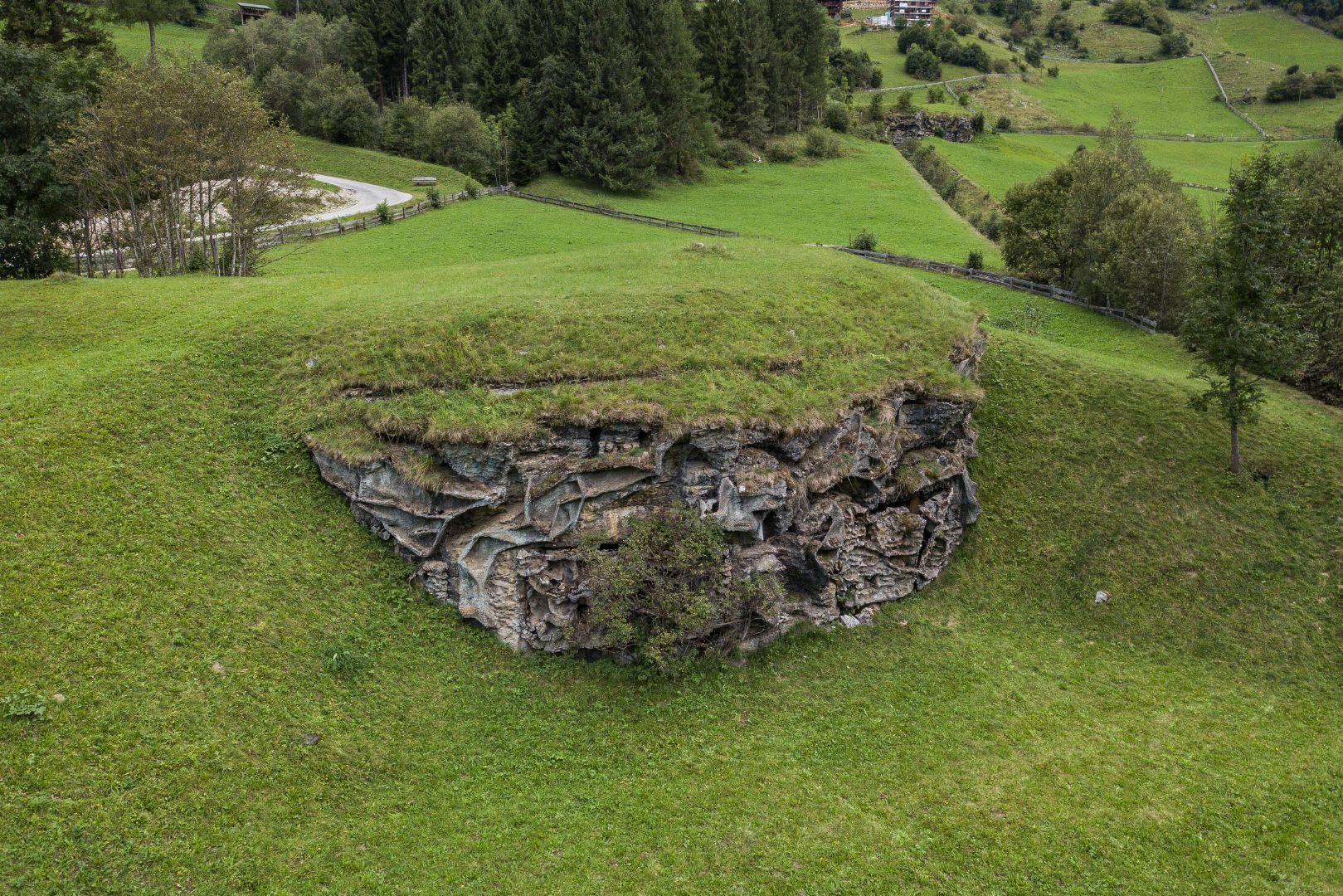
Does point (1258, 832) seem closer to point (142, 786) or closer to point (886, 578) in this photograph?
point (886, 578)

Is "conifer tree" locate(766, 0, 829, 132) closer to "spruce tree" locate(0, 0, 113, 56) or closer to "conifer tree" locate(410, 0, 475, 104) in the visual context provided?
"conifer tree" locate(410, 0, 475, 104)

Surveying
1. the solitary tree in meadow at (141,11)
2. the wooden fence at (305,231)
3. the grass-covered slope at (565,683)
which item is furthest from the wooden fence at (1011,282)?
the solitary tree in meadow at (141,11)

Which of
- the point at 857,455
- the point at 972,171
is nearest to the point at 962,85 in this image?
the point at 972,171

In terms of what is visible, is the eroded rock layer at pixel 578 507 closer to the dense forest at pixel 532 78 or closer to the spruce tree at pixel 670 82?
the dense forest at pixel 532 78

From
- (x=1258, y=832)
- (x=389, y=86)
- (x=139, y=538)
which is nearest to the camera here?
(x=1258, y=832)

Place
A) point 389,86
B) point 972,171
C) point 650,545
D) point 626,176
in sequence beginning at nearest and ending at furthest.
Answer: point 650,545
point 626,176
point 389,86
point 972,171
